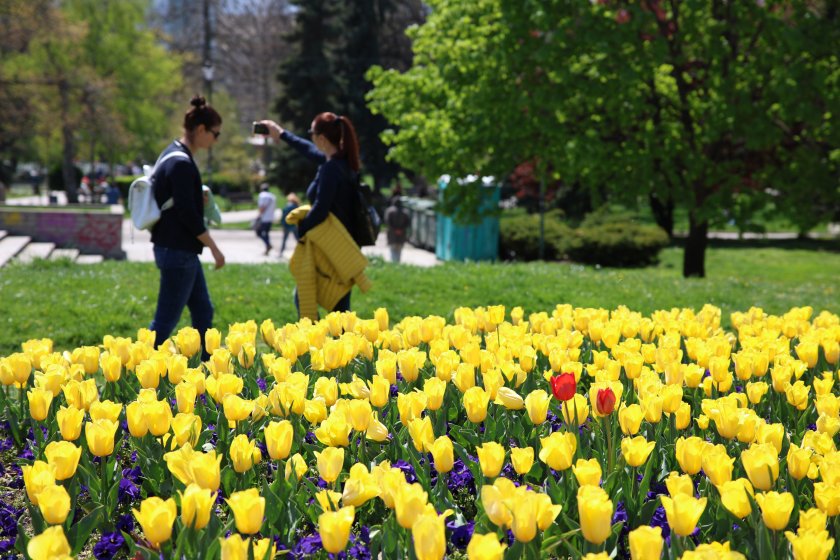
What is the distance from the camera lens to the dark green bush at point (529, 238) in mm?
20875

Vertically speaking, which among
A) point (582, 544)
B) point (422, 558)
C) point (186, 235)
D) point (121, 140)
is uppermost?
point (121, 140)

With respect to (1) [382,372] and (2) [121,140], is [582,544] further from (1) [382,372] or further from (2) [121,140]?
(2) [121,140]

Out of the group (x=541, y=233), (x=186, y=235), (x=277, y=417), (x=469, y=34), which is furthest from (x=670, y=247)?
(x=277, y=417)

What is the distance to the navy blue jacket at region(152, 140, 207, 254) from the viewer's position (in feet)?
17.2

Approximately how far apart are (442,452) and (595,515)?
605 mm

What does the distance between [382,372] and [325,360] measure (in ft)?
0.87

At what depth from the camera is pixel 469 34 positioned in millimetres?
15383

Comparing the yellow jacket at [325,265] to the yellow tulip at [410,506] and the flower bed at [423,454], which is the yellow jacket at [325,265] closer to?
the flower bed at [423,454]

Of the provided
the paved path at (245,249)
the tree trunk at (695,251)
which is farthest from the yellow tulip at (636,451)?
the paved path at (245,249)

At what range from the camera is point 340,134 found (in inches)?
224

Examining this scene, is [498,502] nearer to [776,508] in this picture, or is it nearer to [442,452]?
[442,452]

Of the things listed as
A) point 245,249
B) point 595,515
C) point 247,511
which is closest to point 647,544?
point 595,515

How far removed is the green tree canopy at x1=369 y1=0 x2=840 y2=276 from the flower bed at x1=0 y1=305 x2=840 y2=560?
379 inches

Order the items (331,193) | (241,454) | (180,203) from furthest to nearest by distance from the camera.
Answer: (331,193)
(180,203)
(241,454)
